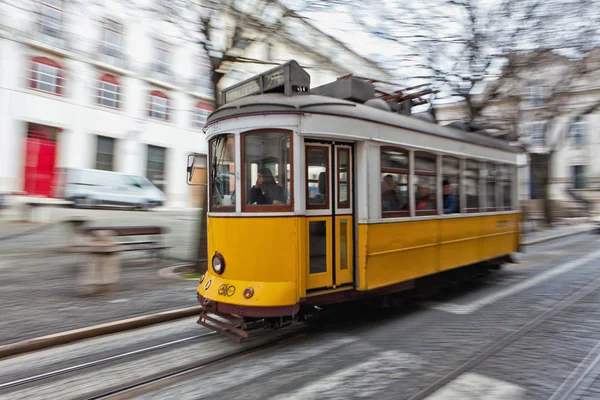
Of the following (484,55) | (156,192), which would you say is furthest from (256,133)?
(156,192)

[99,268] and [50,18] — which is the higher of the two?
[50,18]

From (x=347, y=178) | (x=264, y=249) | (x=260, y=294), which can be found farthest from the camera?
(x=347, y=178)

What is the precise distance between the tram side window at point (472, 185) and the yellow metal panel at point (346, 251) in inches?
120

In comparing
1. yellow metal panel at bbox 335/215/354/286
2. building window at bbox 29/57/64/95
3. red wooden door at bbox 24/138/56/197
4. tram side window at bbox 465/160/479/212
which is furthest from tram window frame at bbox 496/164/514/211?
building window at bbox 29/57/64/95

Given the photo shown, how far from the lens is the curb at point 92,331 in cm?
493

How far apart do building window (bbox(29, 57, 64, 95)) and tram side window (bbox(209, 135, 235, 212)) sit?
21403mm

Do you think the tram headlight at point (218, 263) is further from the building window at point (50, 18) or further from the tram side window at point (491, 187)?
the tram side window at point (491, 187)

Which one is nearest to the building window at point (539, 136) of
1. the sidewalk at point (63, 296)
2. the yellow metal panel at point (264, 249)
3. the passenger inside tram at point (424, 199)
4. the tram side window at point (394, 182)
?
the passenger inside tram at point (424, 199)

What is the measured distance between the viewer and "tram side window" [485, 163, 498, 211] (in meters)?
8.28

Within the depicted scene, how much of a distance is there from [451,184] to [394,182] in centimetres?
167

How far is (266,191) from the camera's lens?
5.12 meters

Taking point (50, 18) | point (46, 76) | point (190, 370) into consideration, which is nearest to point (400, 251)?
point (190, 370)

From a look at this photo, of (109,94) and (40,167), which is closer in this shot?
(40,167)

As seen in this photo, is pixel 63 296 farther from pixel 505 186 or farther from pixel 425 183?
pixel 505 186
